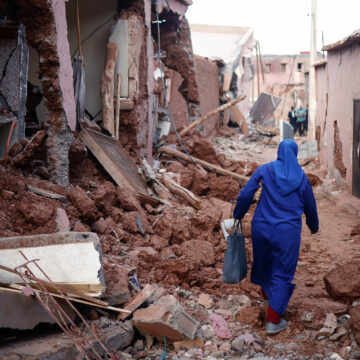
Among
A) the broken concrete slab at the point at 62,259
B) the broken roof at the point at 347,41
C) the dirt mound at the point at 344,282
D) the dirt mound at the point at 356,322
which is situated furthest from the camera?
the broken roof at the point at 347,41

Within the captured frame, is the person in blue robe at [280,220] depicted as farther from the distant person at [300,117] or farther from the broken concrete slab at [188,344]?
the distant person at [300,117]

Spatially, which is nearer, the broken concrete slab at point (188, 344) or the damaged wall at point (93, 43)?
the broken concrete slab at point (188, 344)

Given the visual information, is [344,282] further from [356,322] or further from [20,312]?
[20,312]

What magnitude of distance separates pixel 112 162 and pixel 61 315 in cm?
424

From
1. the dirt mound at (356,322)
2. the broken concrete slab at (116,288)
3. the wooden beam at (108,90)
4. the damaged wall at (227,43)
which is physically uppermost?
the damaged wall at (227,43)

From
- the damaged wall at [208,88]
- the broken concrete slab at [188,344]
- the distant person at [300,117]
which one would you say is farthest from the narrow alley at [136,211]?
the distant person at [300,117]

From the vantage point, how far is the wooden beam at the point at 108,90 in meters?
8.74

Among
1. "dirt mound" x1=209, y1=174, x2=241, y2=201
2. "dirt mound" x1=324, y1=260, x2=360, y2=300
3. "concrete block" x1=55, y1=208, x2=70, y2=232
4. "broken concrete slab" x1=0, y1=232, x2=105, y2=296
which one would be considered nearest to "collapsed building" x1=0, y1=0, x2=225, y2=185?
"concrete block" x1=55, y1=208, x2=70, y2=232

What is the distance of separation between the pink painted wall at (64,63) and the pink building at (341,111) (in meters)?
5.00

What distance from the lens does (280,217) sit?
427 centimetres

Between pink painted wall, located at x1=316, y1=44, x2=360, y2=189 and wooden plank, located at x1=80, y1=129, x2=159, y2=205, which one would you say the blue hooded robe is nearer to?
wooden plank, located at x1=80, y1=129, x2=159, y2=205

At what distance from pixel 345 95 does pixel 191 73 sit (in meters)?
5.23

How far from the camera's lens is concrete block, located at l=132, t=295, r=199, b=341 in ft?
11.6

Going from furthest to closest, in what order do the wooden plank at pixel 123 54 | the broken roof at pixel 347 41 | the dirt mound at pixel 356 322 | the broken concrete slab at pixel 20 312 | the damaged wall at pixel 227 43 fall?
the damaged wall at pixel 227 43, the wooden plank at pixel 123 54, the broken roof at pixel 347 41, the dirt mound at pixel 356 322, the broken concrete slab at pixel 20 312
